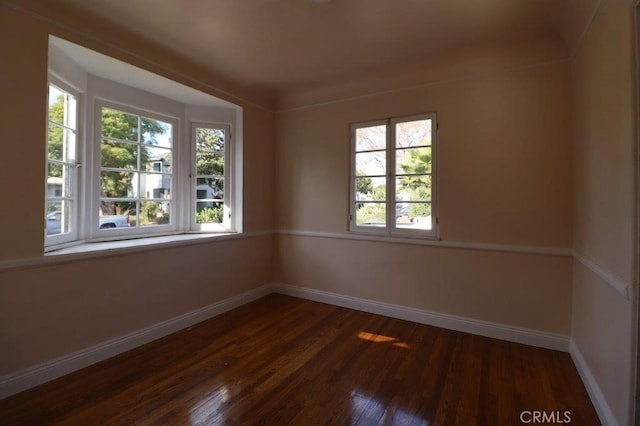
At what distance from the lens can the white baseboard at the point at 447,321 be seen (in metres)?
2.63

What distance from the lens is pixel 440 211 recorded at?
3.06m

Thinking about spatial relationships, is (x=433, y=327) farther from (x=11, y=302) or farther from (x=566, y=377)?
(x=11, y=302)

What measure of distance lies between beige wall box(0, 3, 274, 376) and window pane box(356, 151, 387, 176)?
73.5 inches

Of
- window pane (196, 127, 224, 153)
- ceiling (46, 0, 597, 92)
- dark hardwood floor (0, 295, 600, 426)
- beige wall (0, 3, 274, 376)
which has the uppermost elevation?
ceiling (46, 0, 597, 92)

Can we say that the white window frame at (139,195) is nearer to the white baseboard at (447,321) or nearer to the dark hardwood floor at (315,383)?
the dark hardwood floor at (315,383)

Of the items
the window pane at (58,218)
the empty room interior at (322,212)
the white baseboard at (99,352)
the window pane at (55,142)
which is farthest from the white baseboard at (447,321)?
the window pane at (55,142)

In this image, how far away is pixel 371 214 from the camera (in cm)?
349

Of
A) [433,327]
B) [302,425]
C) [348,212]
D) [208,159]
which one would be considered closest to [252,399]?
[302,425]

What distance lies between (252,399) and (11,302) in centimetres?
166

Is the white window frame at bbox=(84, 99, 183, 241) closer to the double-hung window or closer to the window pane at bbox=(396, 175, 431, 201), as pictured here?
the double-hung window

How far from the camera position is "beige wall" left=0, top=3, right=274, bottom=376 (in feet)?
6.31

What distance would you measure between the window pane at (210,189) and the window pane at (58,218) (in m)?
1.30

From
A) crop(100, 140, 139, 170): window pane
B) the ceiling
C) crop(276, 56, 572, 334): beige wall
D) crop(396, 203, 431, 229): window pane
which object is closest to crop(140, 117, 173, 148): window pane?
crop(100, 140, 139, 170): window pane

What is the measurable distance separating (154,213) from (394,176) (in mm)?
2657
